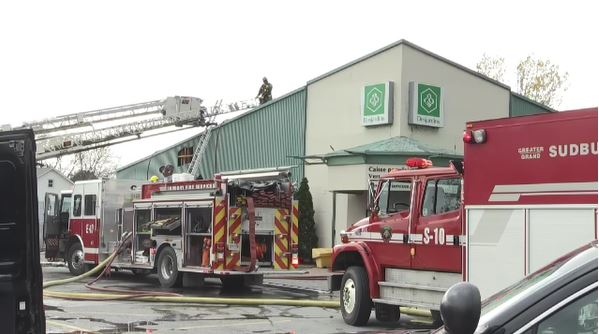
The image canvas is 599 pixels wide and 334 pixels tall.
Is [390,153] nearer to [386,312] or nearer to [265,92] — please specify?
[265,92]

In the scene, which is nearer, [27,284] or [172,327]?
[27,284]

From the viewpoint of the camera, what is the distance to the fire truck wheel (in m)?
10.3

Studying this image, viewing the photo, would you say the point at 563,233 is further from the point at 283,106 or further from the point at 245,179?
the point at 283,106

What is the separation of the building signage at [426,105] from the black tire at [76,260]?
1120cm

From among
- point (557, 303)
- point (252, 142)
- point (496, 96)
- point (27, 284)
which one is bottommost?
point (27, 284)

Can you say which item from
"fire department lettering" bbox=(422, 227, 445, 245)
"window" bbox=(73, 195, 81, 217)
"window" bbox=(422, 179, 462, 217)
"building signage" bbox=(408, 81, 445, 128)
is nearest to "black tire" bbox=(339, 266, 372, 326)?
"fire department lettering" bbox=(422, 227, 445, 245)

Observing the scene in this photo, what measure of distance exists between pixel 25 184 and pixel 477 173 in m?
5.15

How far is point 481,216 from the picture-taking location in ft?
25.9

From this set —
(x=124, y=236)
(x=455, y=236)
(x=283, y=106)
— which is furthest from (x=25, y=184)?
(x=283, y=106)

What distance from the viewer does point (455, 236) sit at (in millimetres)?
8945

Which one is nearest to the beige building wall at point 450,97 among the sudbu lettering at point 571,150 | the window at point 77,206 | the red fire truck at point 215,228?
the red fire truck at point 215,228

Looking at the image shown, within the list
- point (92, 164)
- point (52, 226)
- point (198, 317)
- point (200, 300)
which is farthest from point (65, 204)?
point (92, 164)

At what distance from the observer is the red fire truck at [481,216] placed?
7012 mm

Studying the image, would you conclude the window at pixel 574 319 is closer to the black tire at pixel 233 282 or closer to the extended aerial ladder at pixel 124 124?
the black tire at pixel 233 282
